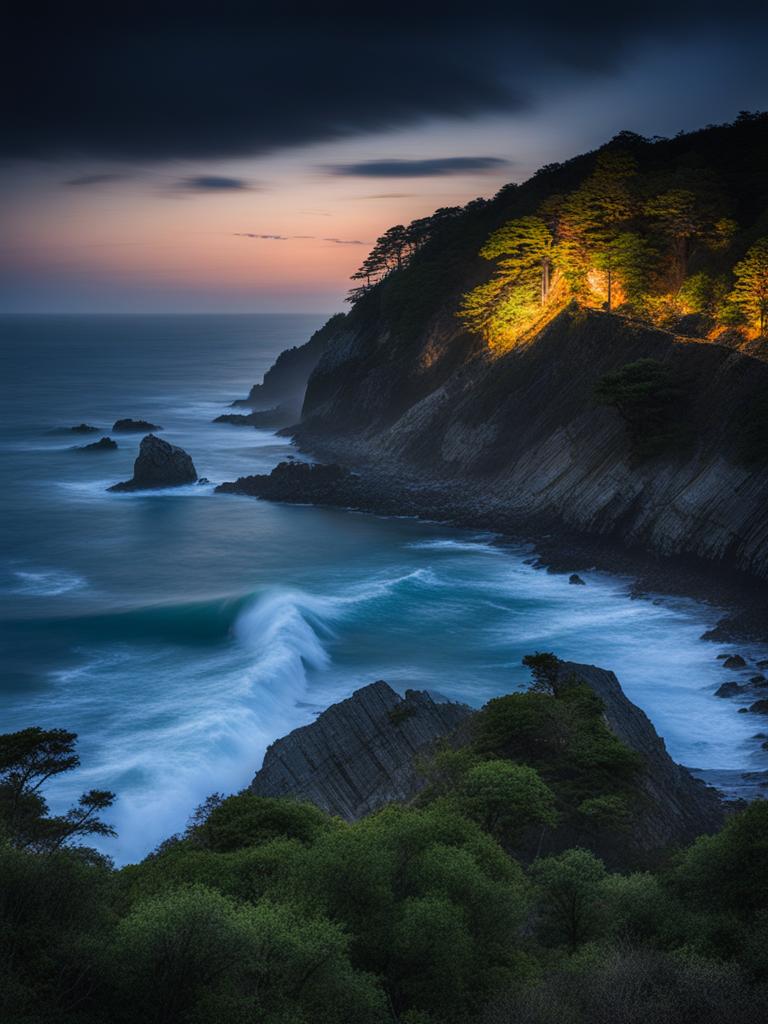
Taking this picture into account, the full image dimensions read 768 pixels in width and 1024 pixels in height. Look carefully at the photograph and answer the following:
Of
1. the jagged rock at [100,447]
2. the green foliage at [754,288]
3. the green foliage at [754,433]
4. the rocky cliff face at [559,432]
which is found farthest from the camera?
the jagged rock at [100,447]

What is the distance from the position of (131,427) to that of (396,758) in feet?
325

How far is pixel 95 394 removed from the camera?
163125mm

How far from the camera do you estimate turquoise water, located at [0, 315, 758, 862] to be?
127 ft

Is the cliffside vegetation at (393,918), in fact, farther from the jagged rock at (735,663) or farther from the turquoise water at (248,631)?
the jagged rock at (735,663)

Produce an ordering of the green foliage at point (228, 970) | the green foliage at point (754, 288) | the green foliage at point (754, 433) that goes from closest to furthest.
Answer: the green foliage at point (228, 970), the green foliage at point (754, 433), the green foliage at point (754, 288)

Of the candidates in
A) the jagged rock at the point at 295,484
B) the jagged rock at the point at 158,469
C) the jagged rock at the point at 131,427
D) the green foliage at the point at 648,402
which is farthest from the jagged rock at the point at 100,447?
the green foliage at the point at 648,402

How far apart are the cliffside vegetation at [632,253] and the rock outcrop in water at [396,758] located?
150 ft

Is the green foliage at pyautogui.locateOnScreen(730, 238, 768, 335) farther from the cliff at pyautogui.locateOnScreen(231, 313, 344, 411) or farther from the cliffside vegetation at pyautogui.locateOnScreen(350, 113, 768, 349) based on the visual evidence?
the cliff at pyautogui.locateOnScreen(231, 313, 344, 411)

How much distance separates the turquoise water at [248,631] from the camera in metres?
38.8

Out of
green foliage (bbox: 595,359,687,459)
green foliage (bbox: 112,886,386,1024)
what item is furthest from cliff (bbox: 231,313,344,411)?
green foliage (bbox: 112,886,386,1024)

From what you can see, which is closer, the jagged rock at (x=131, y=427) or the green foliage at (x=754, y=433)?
the green foliage at (x=754, y=433)

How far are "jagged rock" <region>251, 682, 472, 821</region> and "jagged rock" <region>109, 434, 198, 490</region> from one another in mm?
59422

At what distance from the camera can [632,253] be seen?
3078 inches

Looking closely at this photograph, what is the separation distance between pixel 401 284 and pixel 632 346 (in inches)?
1581
